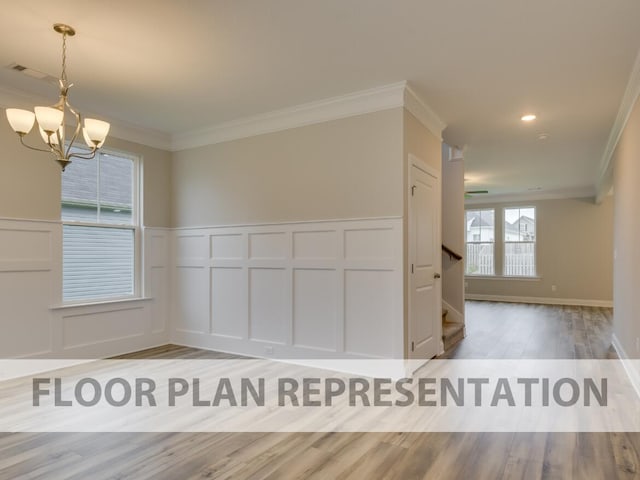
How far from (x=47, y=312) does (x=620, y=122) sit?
6.30 metres

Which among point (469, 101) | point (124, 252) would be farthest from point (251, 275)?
point (469, 101)

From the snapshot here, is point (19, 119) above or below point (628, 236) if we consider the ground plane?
above

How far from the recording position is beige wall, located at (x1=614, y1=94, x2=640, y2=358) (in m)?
3.63

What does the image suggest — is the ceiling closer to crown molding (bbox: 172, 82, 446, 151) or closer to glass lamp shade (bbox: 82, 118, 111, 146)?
crown molding (bbox: 172, 82, 446, 151)

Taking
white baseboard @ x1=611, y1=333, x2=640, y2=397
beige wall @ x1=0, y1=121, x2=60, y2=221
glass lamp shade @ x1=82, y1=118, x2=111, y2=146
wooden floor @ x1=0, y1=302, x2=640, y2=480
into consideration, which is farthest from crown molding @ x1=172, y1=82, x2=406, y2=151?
white baseboard @ x1=611, y1=333, x2=640, y2=397

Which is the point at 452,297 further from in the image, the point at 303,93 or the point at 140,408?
the point at 140,408

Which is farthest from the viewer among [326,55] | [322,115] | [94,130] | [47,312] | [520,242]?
[520,242]

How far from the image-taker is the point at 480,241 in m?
10.5

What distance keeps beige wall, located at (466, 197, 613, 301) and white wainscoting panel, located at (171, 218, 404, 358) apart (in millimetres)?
7311

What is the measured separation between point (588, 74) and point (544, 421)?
9.08ft

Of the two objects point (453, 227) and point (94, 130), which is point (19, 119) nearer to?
point (94, 130)

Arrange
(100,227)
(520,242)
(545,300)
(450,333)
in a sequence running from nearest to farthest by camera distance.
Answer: (100,227), (450,333), (545,300), (520,242)

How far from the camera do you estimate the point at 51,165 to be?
4.10 meters

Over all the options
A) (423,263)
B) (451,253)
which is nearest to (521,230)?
(451,253)
